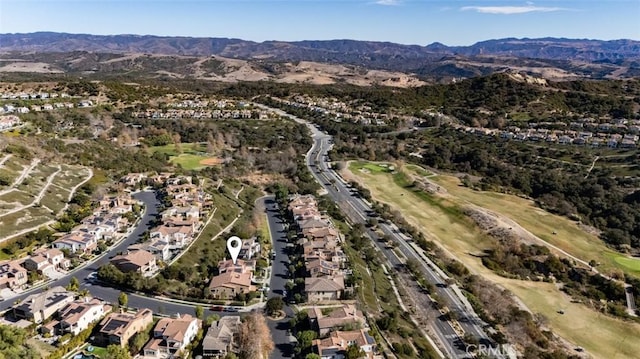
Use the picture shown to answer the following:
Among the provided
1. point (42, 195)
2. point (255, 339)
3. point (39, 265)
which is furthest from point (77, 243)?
point (255, 339)

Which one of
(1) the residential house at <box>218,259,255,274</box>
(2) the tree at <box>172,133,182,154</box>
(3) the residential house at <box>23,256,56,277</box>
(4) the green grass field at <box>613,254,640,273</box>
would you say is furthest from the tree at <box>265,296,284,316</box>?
(2) the tree at <box>172,133,182,154</box>

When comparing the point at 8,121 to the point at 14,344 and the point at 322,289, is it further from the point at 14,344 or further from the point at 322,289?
the point at 322,289

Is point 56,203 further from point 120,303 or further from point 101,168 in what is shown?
point 120,303

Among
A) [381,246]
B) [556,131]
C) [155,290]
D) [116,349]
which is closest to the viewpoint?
[116,349]

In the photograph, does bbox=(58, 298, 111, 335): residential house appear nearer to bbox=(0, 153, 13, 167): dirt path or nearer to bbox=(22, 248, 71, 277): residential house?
bbox=(22, 248, 71, 277): residential house

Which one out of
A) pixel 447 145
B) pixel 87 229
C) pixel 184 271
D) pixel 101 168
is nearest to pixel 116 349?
pixel 184 271

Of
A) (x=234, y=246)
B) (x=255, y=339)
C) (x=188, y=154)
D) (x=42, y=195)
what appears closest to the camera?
(x=255, y=339)

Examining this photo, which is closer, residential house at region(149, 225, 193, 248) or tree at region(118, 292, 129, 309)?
tree at region(118, 292, 129, 309)
